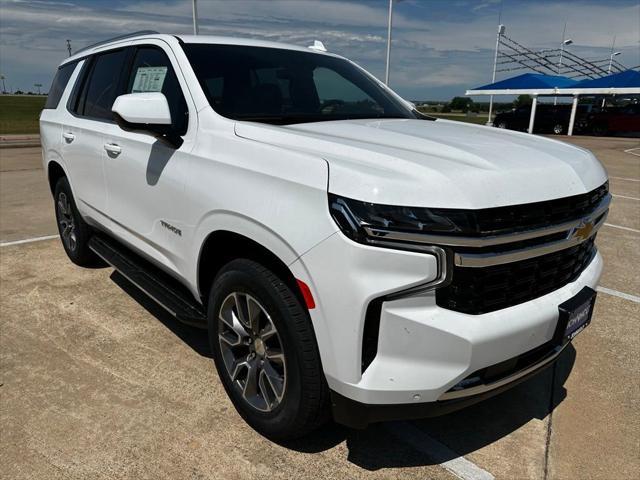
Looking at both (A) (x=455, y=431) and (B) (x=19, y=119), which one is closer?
(A) (x=455, y=431)

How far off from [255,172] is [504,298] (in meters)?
1.16

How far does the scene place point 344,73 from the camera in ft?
12.2

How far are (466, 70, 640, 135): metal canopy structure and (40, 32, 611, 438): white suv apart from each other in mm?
29585

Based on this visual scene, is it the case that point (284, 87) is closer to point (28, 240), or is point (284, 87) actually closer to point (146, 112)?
point (146, 112)

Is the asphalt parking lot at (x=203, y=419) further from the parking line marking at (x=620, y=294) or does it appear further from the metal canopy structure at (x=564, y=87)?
the metal canopy structure at (x=564, y=87)

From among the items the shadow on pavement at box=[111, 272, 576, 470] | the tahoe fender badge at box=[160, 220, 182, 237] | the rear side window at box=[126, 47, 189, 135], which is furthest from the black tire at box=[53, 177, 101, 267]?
the shadow on pavement at box=[111, 272, 576, 470]

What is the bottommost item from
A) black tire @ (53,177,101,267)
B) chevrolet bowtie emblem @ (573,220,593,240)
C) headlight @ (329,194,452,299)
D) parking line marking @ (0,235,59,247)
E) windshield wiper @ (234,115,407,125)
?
parking line marking @ (0,235,59,247)

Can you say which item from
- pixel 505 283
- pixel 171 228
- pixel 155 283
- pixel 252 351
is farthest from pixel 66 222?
pixel 505 283

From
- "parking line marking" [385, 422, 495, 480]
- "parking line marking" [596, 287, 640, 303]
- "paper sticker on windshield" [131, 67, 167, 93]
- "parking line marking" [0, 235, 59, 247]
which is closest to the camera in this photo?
"parking line marking" [385, 422, 495, 480]

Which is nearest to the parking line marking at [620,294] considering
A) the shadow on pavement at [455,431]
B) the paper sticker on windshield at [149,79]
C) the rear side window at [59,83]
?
the shadow on pavement at [455,431]

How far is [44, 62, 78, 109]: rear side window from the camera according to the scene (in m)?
4.77

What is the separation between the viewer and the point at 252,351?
8.19 ft

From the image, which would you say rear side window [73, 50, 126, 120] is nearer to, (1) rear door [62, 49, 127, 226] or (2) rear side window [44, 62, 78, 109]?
(1) rear door [62, 49, 127, 226]

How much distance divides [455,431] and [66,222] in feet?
13.6
